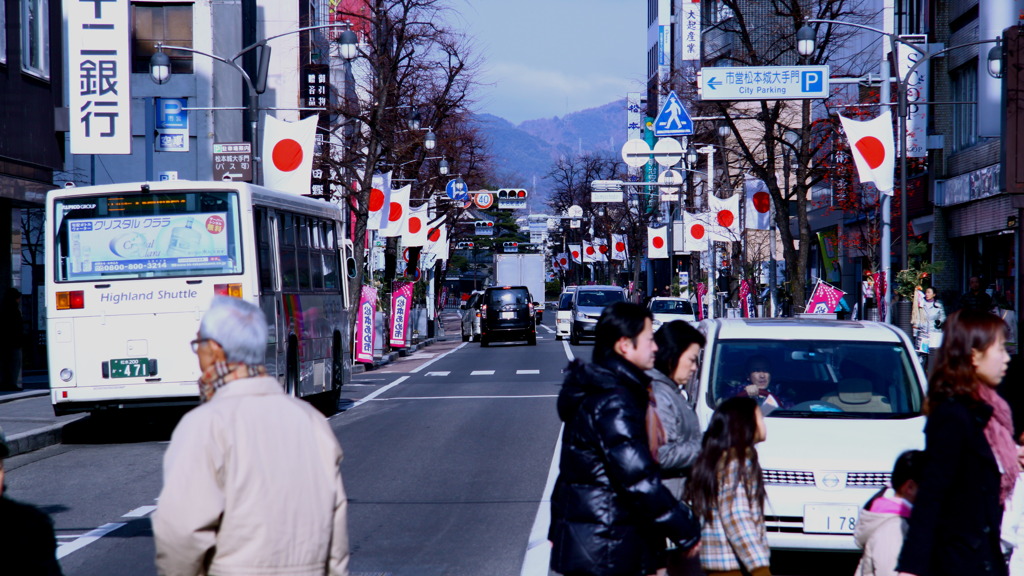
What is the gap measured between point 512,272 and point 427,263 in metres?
9.79

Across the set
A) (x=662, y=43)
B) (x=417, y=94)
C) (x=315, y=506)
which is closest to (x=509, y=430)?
(x=315, y=506)

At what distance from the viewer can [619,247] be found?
84125 millimetres

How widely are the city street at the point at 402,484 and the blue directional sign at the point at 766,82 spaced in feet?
20.8

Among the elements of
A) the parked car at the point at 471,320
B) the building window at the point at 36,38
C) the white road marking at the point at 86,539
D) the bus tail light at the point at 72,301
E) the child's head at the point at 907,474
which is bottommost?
the parked car at the point at 471,320

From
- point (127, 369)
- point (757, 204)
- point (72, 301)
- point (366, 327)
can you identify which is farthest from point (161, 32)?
point (127, 369)

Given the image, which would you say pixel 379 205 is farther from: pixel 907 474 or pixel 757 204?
pixel 907 474

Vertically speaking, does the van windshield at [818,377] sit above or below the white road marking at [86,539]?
above

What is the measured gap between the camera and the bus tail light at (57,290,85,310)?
49.7 feet

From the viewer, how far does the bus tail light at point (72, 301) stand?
49.7 feet

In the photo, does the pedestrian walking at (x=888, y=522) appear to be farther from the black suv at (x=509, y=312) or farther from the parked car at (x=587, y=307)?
the black suv at (x=509, y=312)

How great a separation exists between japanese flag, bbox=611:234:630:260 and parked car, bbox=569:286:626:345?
39.9 metres

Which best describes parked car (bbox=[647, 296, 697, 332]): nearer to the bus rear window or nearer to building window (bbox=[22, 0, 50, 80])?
building window (bbox=[22, 0, 50, 80])

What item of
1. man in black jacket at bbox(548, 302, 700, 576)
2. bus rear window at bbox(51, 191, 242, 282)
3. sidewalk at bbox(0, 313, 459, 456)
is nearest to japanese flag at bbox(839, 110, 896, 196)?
bus rear window at bbox(51, 191, 242, 282)

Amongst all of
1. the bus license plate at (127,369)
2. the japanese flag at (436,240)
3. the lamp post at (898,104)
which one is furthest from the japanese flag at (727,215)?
the bus license plate at (127,369)
